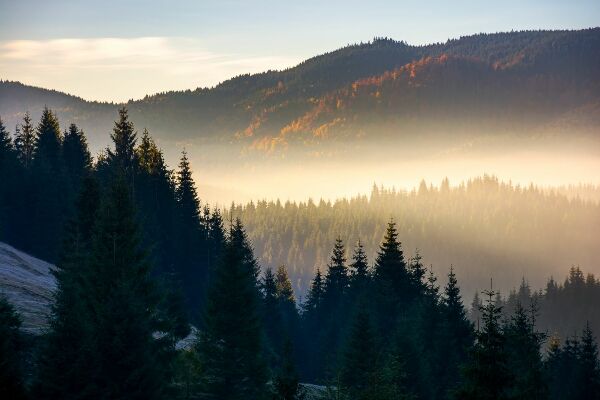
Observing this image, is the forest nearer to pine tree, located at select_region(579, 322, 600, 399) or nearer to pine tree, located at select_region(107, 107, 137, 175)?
pine tree, located at select_region(579, 322, 600, 399)

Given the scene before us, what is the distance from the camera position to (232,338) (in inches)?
1409

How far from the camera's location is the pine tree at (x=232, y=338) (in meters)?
35.2

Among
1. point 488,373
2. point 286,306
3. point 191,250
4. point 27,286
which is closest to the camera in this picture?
point 488,373

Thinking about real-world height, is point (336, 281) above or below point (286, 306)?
above

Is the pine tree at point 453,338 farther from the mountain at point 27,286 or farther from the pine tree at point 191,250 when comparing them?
the pine tree at point 191,250

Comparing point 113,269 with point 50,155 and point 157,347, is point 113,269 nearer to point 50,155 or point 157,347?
point 157,347

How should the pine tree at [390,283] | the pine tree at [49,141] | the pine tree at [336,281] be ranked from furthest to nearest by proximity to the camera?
1. the pine tree at [49,141]
2. the pine tree at [336,281]
3. the pine tree at [390,283]

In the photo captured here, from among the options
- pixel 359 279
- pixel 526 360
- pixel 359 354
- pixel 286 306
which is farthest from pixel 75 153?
pixel 526 360

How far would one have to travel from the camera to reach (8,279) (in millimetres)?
42938

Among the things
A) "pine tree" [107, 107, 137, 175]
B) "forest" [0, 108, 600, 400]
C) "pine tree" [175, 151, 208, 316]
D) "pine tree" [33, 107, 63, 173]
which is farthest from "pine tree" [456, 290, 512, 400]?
"pine tree" [33, 107, 63, 173]

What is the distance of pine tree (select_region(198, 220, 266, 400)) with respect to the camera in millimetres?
35188

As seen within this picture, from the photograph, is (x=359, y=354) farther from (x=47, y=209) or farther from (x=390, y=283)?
(x=47, y=209)

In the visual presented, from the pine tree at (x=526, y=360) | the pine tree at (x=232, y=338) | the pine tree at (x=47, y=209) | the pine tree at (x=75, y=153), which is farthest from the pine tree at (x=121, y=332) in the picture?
the pine tree at (x=75, y=153)

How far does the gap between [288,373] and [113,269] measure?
35.5 ft
